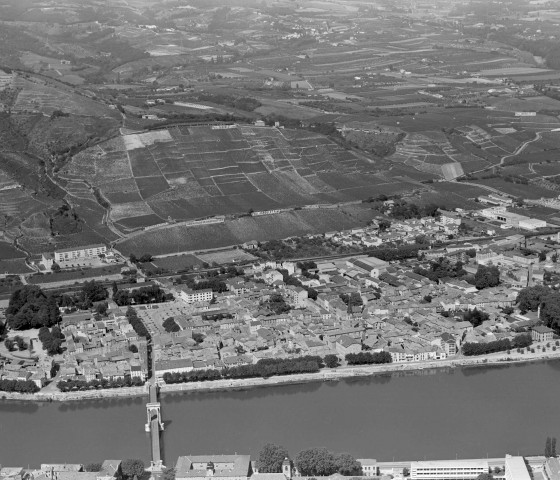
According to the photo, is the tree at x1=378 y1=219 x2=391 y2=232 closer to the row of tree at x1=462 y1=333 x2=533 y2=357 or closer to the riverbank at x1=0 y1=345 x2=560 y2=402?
the row of tree at x1=462 y1=333 x2=533 y2=357

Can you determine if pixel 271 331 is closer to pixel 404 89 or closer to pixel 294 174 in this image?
pixel 294 174

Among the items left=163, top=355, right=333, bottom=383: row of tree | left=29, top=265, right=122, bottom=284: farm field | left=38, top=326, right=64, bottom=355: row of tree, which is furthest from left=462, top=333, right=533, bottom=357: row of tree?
left=29, top=265, right=122, bottom=284: farm field

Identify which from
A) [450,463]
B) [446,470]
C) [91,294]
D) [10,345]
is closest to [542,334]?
[450,463]

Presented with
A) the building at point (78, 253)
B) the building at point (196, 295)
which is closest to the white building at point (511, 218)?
the building at point (196, 295)

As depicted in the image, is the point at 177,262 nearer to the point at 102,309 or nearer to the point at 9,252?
the point at 102,309

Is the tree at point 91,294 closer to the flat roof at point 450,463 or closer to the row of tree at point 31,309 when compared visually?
the row of tree at point 31,309
